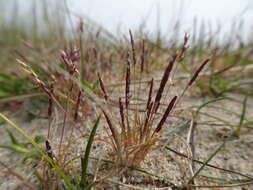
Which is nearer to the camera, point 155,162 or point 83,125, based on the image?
point 155,162

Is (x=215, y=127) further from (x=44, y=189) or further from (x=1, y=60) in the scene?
(x=1, y=60)

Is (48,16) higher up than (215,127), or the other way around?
(48,16)

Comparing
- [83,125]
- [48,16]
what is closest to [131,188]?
[83,125]

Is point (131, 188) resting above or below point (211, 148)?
below

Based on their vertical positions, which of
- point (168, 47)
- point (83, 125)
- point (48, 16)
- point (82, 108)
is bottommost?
point (83, 125)

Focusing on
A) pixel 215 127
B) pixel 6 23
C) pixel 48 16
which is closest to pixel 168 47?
pixel 215 127

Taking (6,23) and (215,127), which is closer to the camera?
(215,127)

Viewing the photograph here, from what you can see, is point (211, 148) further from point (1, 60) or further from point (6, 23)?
point (6, 23)

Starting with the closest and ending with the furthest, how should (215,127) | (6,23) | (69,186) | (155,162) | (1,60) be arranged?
(69,186) < (155,162) < (215,127) < (1,60) < (6,23)

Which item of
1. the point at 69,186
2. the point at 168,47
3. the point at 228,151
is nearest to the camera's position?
the point at 69,186
